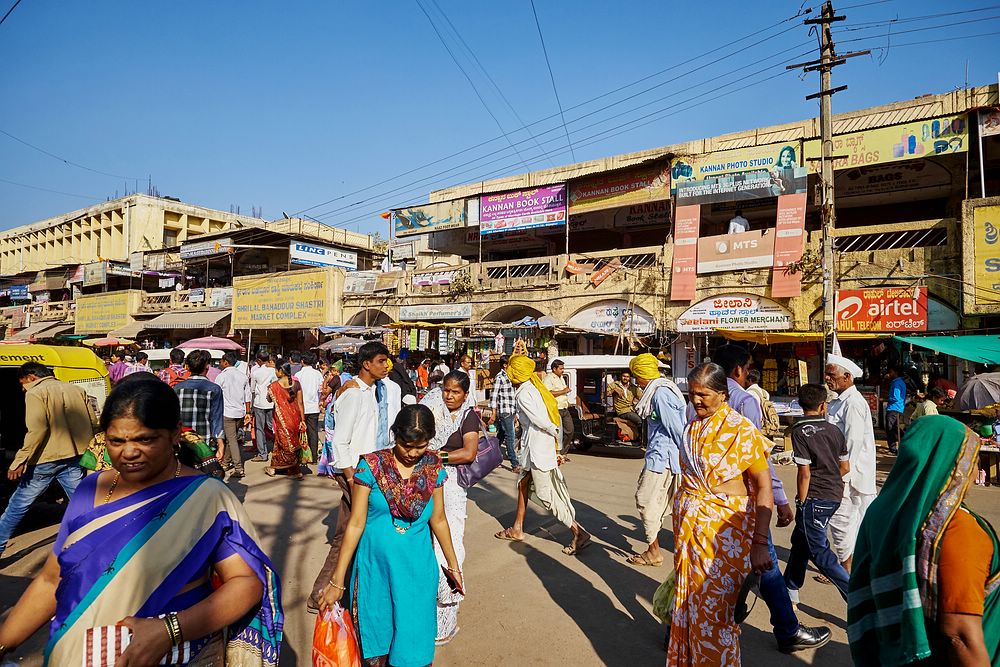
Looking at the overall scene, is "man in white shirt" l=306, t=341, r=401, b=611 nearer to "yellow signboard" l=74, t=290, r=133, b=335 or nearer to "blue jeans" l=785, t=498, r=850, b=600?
"blue jeans" l=785, t=498, r=850, b=600

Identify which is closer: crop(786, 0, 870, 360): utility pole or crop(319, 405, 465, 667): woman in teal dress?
crop(319, 405, 465, 667): woman in teal dress

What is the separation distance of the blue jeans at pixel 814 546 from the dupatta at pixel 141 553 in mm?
3379

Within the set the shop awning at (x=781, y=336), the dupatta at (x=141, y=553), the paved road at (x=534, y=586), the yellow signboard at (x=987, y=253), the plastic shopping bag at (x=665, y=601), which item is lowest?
the paved road at (x=534, y=586)

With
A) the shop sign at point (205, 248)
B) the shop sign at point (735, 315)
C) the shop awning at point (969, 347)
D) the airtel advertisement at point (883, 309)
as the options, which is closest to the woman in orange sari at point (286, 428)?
the shop sign at point (735, 315)

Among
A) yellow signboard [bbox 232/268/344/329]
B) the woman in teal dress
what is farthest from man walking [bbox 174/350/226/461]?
yellow signboard [bbox 232/268/344/329]

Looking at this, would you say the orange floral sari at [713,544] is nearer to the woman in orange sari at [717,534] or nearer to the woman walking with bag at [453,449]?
the woman in orange sari at [717,534]

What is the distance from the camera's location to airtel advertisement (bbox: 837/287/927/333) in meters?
11.5

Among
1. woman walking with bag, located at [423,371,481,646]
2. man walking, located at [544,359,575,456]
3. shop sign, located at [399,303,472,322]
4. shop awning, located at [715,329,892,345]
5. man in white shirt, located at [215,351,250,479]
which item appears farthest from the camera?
shop sign, located at [399,303,472,322]

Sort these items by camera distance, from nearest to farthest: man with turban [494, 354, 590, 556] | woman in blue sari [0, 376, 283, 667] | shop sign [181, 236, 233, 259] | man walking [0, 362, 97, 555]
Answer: woman in blue sari [0, 376, 283, 667]
man walking [0, 362, 97, 555]
man with turban [494, 354, 590, 556]
shop sign [181, 236, 233, 259]

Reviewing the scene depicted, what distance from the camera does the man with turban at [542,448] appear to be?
4.95 meters

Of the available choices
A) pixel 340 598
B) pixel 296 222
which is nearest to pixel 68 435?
pixel 340 598

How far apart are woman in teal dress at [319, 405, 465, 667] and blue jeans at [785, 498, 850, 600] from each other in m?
2.53

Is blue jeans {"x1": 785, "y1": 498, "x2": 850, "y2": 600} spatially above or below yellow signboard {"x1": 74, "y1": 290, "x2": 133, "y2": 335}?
below

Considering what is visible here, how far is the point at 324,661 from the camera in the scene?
8.09ft
